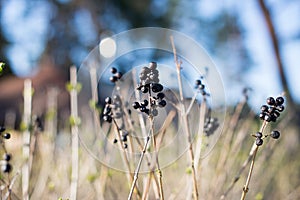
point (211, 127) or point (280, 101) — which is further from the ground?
point (211, 127)

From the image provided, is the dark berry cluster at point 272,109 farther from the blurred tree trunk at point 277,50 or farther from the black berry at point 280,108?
the blurred tree trunk at point 277,50

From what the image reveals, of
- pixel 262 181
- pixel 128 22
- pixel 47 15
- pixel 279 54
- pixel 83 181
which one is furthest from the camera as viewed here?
pixel 47 15

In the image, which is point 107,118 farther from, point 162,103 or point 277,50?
point 277,50

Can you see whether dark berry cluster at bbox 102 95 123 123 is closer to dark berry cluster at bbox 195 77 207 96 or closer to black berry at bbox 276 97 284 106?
dark berry cluster at bbox 195 77 207 96

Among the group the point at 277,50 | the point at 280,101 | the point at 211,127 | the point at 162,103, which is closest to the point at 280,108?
the point at 280,101

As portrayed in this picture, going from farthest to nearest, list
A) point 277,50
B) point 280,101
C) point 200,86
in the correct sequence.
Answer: point 277,50 → point 200,86 → point 280,101

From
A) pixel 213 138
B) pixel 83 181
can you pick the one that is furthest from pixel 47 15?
pixel 213 138

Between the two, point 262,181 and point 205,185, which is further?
point 262,181

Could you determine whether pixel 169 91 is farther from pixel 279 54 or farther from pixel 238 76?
pixel 238 76

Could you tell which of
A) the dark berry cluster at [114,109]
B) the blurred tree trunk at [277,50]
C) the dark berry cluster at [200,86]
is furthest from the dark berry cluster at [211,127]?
the blurred tree trunk at [277,50]
